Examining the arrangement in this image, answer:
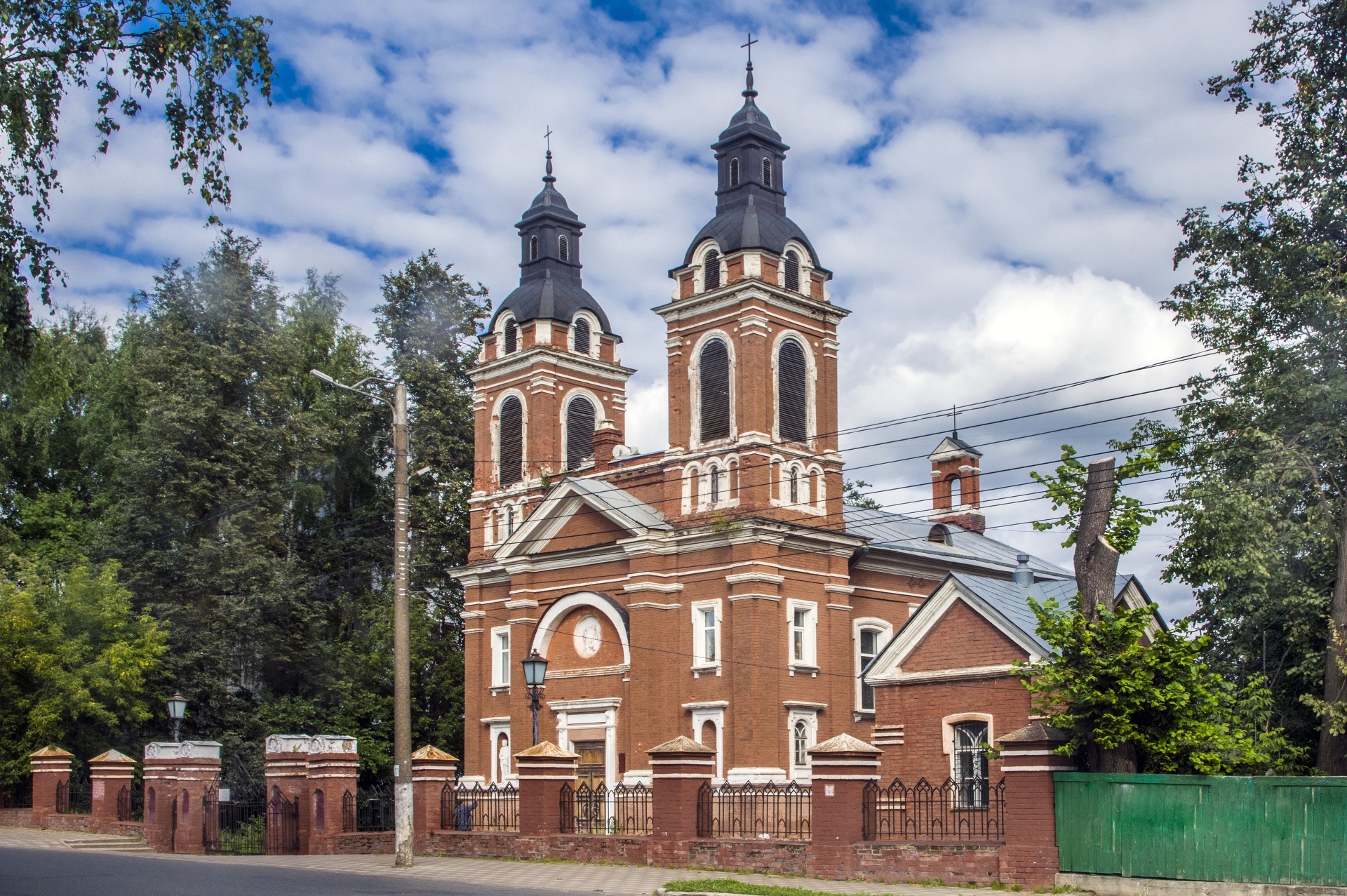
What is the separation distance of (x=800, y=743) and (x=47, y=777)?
57.8ft

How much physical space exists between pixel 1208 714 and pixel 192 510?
31741 millimetres

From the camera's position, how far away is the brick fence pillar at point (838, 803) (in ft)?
68.0

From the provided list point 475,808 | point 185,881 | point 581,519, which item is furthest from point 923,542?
point 185,881

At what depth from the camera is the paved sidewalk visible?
19156 mm

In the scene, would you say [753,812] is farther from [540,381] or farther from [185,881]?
[540,381]

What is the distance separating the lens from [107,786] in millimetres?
30391

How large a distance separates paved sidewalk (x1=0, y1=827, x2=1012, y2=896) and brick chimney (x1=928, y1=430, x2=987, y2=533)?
89.6 feet

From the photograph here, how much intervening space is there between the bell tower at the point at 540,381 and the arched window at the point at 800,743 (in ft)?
35.2

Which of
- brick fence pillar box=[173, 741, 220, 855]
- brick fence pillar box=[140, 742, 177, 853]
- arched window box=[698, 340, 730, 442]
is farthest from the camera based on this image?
arched window box=[698, 340, 730, 442]

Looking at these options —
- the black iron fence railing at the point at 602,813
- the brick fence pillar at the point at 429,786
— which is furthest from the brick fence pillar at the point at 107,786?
the black iron fence railing at the point at 602,813

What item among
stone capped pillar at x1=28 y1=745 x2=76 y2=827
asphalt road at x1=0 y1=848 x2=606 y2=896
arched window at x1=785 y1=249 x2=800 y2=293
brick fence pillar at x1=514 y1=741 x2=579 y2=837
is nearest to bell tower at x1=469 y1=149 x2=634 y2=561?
arched window at x1=785 y1=249 x2=800 y2=293

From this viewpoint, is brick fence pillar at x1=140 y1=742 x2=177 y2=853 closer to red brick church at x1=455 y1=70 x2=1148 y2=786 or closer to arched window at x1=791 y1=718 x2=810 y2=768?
red brick church at x1=455 y1=70 x2=1148 y2=786

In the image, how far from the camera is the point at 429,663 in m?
47.0

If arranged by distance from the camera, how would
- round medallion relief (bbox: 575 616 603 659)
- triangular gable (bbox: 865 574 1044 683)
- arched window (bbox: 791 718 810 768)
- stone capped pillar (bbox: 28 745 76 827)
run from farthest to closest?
1. round medallion relief (bbox: 575 616 603 659)
2. arched window (bbox: 791 718 810 768)
3. stone capped pillar (bbox: 28 745 76 827)
4. triangular gable (bbox: 865 574 1044 683)
